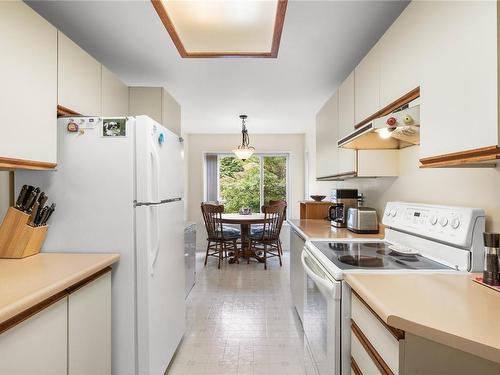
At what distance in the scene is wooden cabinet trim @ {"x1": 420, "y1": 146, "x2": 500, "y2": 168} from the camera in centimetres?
89

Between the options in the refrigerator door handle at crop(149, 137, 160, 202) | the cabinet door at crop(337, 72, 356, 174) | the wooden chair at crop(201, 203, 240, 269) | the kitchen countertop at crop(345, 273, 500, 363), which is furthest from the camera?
the wooden chair at crop(201, 203, 240, 269)

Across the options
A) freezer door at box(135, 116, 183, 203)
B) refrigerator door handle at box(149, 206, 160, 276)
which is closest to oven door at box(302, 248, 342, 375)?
refrigerator door handle at box(149, 206, 160, 276)

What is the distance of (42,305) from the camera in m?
1.05

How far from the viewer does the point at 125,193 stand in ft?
5.10

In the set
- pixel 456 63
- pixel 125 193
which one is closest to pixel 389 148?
pixel 456 63

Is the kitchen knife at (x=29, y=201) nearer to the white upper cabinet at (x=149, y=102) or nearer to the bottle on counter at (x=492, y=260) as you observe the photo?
the white upper cabinet at (x=149, y=102)

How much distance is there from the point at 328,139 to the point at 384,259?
5.26 feet

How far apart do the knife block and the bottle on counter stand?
2042mm

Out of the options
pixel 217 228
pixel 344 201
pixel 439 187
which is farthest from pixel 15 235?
pixel 217 228

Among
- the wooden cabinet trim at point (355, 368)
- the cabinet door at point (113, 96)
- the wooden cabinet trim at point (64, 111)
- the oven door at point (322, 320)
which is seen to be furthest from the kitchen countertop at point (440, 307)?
the cabinet door at point (113, 96)

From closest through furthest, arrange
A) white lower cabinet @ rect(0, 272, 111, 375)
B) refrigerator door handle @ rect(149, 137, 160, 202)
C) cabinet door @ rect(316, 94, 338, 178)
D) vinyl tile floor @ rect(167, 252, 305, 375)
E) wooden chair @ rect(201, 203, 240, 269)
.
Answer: white lower cabinet @ rect(0, 272, 111, 375), refrigerator door handle @ rect(149, 137, 160, 202), vinyl tile floor @ rect(167, 252, 305, 375), cabinet door @ rect(316, 94, 338, 178), wooden chair @ rect(201, 203, 240, 269)

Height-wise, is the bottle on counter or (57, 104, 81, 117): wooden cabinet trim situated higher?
(57, 104, 81, 117): wooden cabinet trim

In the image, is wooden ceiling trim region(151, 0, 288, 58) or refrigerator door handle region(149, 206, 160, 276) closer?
wooden ceiling trim region(151, 0, 288, 58)

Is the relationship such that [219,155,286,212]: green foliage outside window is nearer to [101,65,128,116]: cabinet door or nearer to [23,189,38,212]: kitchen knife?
[101,65,128,116]: cabinet door
